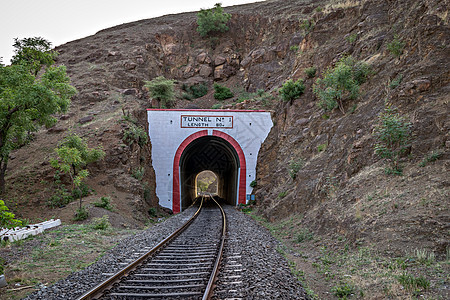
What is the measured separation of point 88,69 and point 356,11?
26845 mm

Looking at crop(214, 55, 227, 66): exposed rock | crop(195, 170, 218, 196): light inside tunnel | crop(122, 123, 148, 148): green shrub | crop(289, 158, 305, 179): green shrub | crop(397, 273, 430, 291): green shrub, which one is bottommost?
crop(195, 170, 218, 196): light inside tunnel

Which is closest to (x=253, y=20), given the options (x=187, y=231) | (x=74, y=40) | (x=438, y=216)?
(x=74, y=40)

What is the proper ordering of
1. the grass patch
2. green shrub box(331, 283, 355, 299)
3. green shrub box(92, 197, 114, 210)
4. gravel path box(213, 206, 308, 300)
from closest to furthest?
gravel path box(213, 206, 308, 300)
green shrub box(331, 283, 355, 299)
the grass patch
green shrub box(92, 197, 114, 210)

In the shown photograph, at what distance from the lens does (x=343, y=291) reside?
514cm

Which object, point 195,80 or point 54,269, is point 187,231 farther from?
point 195,80

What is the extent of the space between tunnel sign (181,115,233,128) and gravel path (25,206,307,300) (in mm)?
14000

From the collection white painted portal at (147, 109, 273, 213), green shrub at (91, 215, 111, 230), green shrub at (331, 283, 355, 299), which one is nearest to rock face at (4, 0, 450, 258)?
white painted portal at (147, 109, 273, 213)

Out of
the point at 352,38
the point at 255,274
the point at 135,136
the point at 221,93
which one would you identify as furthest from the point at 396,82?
the point at 221,93

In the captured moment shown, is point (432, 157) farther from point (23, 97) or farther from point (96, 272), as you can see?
point (23, 97)

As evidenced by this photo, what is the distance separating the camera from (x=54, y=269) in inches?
255

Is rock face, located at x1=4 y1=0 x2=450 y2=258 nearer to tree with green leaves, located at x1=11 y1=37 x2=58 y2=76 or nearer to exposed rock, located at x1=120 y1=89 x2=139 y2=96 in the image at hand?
exposed rock, located at x1=120 y1=89 x2=139 y2=96

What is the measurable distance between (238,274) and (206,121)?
17437 mm

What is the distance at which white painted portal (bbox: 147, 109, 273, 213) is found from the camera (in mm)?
22578

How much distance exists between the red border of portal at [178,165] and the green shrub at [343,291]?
1702 cm
